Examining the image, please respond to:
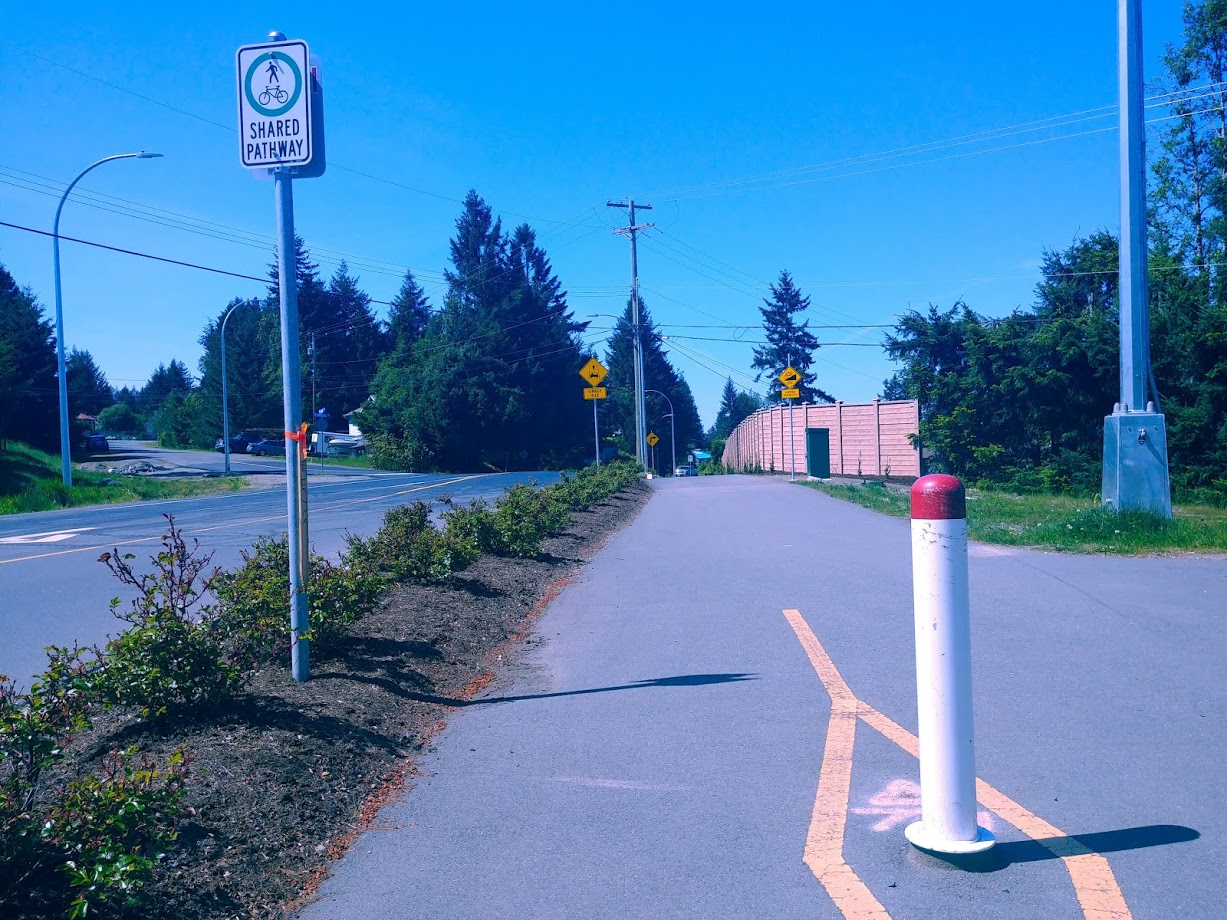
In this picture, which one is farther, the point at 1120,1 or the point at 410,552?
the point at 1120,1

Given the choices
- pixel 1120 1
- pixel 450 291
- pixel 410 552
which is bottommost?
pixel 410 552

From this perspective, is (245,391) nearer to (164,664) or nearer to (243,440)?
(243,440)

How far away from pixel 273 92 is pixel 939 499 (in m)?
4.50

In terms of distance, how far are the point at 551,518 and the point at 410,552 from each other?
5225 millimetres

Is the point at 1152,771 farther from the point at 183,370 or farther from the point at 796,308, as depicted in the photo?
the point at 183,370

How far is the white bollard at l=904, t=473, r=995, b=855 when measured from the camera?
3617 millimetres

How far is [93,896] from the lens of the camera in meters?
3.03

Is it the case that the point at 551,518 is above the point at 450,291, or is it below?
below

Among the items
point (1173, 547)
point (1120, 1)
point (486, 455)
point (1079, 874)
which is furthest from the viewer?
point (486, 455)

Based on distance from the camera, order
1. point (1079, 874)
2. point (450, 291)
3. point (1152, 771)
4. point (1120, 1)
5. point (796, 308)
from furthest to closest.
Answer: point (796, 308)
point (450, 291)
point (1120, 1)
point (1152, 771)
point (1079, 874)

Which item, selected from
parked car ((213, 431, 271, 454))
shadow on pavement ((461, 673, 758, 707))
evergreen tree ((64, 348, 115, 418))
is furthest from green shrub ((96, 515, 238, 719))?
evergreen tree ((64, 348, 115, 418))

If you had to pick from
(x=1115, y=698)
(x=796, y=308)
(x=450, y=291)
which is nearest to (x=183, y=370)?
(x=450, y=291)

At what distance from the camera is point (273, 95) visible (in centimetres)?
586

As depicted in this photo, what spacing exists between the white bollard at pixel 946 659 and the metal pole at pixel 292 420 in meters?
3.58
